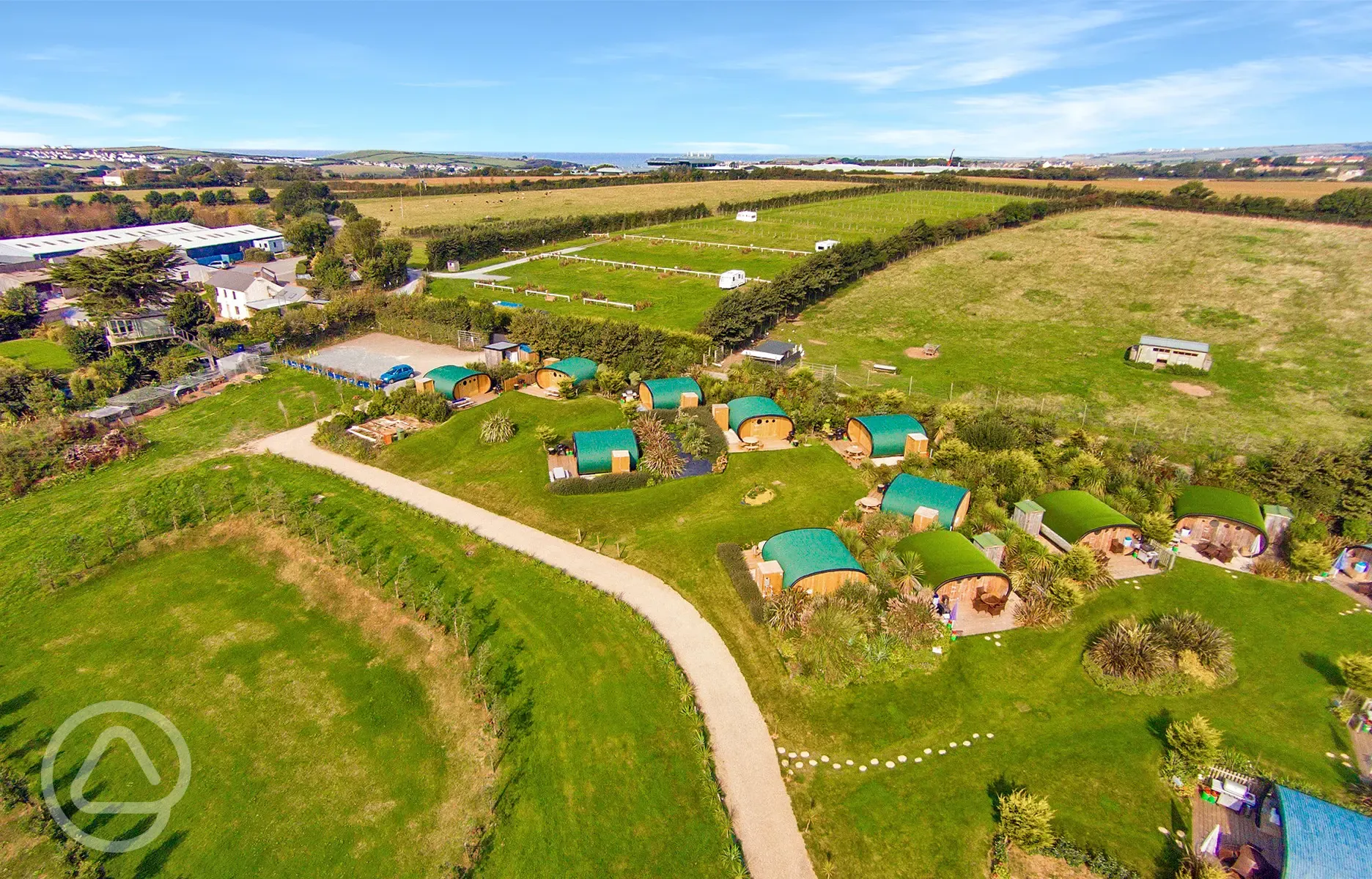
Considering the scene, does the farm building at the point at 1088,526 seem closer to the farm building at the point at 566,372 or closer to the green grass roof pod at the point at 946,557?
the green grass roof pod at the point at 946,557

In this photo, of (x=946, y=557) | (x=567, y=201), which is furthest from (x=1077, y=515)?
(x=567, y=201)

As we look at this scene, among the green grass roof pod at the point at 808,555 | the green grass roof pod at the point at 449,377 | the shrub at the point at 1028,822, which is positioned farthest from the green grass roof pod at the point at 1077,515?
the green grass roof pod at the point at 449,377

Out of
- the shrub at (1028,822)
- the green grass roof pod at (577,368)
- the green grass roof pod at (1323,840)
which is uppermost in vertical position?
the green grass roof pod at (577,368)

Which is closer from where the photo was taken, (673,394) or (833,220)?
(673,394)

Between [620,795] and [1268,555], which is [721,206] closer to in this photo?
[1268,555]

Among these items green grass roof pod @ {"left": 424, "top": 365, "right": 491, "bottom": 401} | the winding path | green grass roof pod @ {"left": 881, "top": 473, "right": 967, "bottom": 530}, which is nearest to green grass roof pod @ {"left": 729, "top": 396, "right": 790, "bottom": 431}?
green grass roof pod @ {"left": 881, "top": 473, "right": 967, "bottom": 530}

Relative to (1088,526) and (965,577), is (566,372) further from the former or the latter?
(1088,526)
